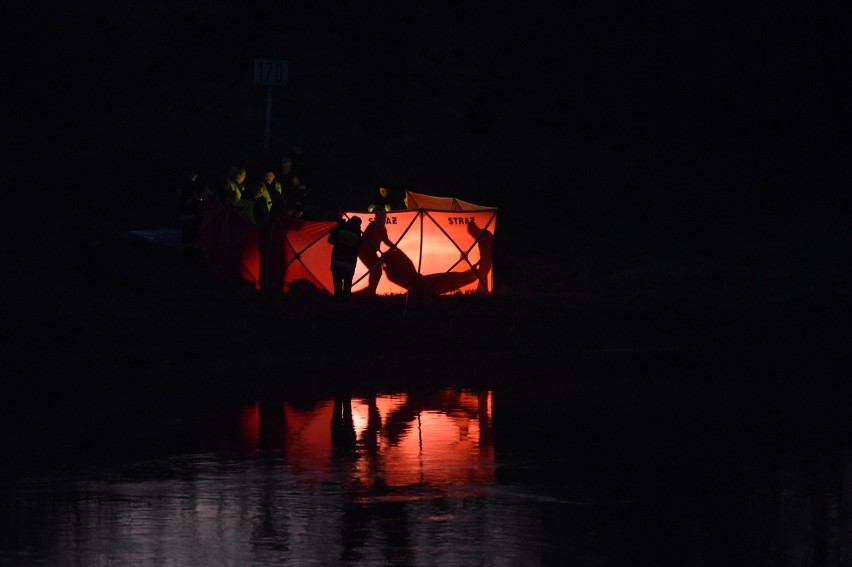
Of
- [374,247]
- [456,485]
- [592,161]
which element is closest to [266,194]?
[374,247]

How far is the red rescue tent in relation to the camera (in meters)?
24.8

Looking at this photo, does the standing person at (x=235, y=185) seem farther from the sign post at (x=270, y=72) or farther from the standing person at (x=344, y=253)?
the sign post at (x=270, y=72)

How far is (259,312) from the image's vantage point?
880 inches

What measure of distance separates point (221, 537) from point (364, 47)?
93.9ft

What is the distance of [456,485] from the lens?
12.0 meters

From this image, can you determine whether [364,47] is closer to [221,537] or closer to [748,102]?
[748,102]

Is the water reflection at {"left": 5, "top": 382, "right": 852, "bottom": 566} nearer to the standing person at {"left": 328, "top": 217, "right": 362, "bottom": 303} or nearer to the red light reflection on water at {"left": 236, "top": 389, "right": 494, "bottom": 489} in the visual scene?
the red light reflection on water at {"left": 236, "top": 389, "right": 494, "bottom": 489}

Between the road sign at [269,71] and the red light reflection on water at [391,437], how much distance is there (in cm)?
1397

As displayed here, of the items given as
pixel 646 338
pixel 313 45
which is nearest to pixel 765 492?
pixel 646 338

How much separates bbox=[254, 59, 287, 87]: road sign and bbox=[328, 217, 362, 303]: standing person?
753 centimetres

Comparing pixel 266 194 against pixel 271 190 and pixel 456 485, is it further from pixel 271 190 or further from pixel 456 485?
pixel 456 485

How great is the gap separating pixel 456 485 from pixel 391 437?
2.36m

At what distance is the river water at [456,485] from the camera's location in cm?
988

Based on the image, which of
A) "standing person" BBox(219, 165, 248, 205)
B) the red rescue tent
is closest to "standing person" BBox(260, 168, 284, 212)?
"standing person" BBox(219, 165, 248, 205)
